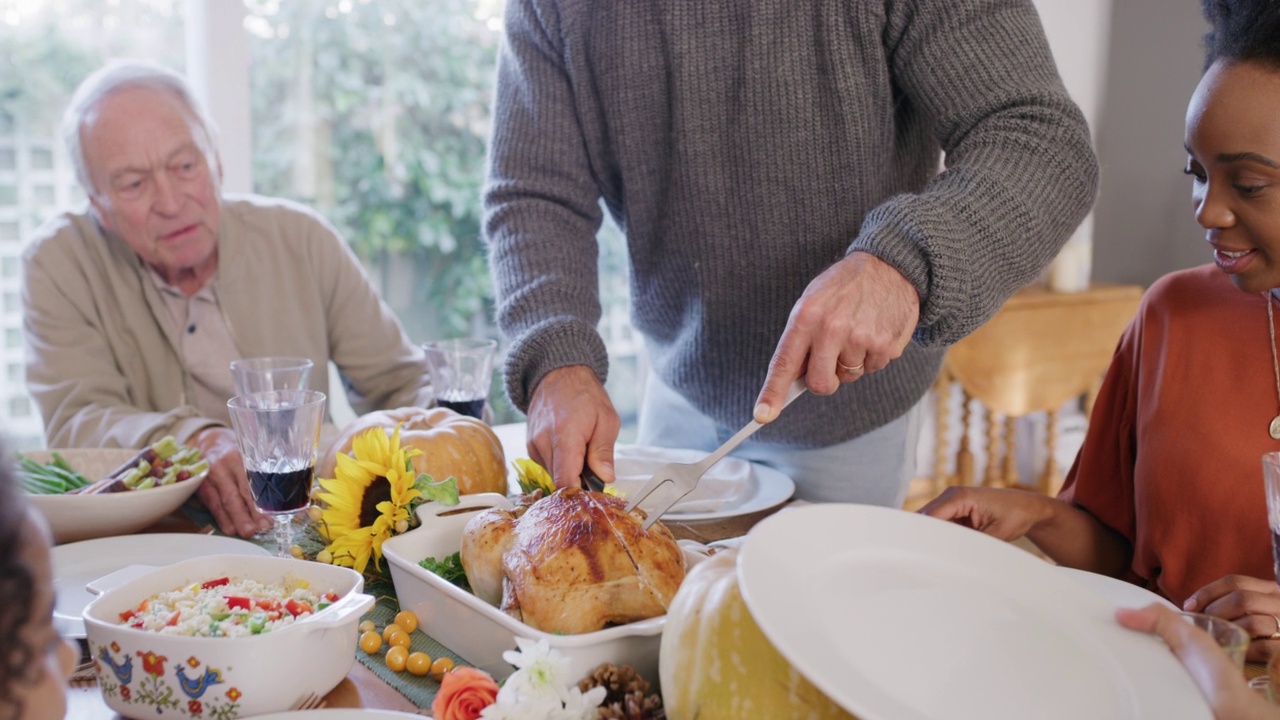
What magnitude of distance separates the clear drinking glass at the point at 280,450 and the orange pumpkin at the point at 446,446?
13 centimetres

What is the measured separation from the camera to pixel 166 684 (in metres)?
0.81

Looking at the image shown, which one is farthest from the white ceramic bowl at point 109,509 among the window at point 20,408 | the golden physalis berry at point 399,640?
the window at point 20,408

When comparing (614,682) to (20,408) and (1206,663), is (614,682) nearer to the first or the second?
(1206,663)

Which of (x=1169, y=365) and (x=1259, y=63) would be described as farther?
(x=1169, y=365)

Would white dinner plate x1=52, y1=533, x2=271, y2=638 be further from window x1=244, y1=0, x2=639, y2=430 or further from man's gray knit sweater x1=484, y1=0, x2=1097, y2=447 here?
window x1=244, y1=0, x2=639, y2=430

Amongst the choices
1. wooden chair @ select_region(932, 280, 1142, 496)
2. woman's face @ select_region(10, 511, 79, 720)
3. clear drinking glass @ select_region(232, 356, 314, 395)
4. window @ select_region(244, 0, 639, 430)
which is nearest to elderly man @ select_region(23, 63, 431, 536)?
clear drinking glass @ select_region(232, 356, 314, 395)

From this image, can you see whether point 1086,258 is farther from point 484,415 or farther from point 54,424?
point 54,424

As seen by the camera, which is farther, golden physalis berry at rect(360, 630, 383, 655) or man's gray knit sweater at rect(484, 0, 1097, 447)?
man's gray knit sweater at rect(484, 0, 1097, 447)

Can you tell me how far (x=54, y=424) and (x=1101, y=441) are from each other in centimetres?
182

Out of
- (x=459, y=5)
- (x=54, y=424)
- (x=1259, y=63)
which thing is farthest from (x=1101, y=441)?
(x=459, y=5)

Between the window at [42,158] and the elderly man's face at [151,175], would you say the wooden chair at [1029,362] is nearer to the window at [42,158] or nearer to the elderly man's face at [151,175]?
the elderly man's face at [151,175]

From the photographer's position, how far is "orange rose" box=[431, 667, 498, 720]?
767 millimetres

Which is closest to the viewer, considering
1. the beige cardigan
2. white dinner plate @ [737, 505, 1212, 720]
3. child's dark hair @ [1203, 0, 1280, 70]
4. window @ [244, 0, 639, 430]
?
white dinner plate @ [737, 505, 1212, 720]

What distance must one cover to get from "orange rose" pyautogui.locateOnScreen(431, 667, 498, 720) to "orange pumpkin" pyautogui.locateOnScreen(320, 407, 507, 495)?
1.76 feet
